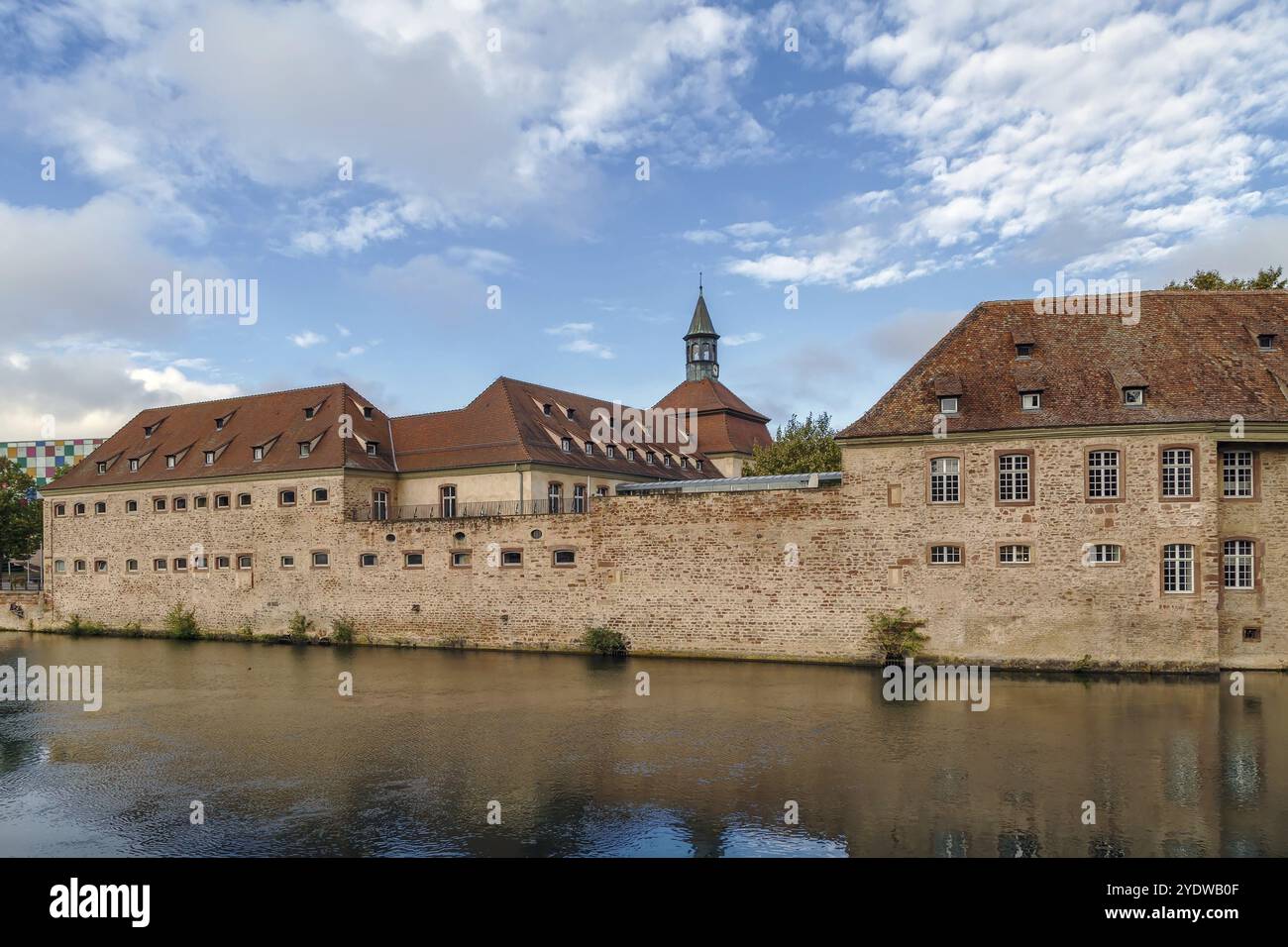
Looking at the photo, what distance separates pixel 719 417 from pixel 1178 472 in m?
35.2

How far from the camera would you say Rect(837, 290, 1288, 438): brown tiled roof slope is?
81.1 ft

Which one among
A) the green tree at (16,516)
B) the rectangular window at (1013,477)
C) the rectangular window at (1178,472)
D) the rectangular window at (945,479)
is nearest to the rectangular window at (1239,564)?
the rectangular window at (1178,472)

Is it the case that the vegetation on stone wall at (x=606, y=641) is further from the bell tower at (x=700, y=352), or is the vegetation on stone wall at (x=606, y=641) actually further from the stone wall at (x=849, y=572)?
the bell tower at (x=700, y=352)

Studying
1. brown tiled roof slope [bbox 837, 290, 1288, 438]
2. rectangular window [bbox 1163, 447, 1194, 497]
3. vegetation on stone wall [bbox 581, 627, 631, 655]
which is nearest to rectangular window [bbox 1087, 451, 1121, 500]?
brown tiled roof slope [bbox 837, 290, 1288, 438]

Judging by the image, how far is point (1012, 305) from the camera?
2814cm

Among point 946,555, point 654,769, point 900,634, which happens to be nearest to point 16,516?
→ point 900,634

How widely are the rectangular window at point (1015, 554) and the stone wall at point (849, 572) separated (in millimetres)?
176

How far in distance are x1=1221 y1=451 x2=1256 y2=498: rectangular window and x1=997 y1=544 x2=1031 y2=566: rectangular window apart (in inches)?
202

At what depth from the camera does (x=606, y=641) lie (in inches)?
1194

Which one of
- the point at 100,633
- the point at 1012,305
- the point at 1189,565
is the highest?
the point at 1012,305
